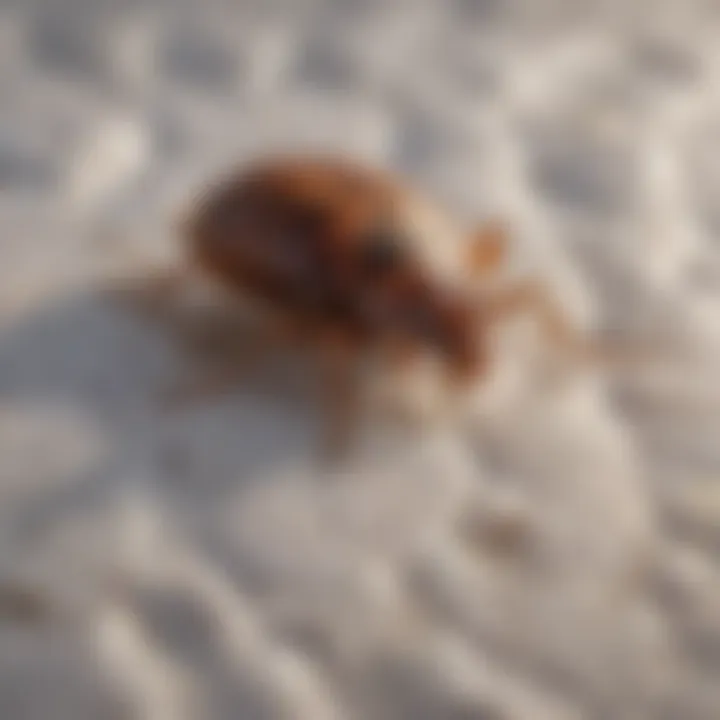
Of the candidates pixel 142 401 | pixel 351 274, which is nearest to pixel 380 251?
pixel 351 274

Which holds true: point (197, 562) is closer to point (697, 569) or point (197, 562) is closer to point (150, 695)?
point (150, 695)

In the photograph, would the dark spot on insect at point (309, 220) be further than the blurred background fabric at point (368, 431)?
Yes

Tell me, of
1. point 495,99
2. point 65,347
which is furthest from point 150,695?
point 495,99

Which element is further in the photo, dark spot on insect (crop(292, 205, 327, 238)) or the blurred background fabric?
dark spot on insect (crop(292, 205, 327, 238))

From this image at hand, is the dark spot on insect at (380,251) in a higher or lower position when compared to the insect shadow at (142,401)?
higher

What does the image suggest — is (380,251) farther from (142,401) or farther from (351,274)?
(142,401)
